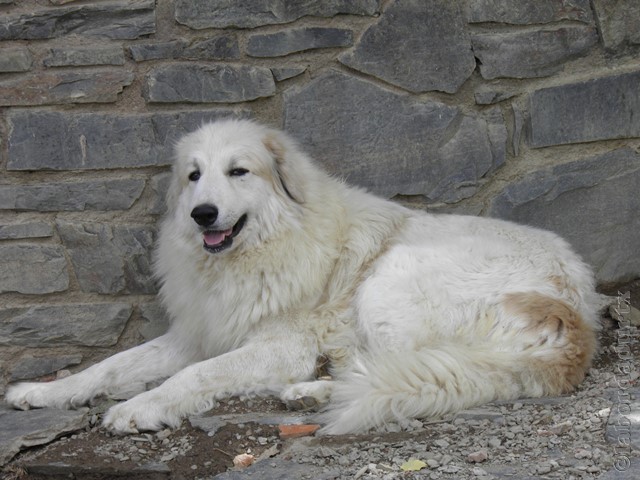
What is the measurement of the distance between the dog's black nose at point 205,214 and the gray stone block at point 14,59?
1.28m

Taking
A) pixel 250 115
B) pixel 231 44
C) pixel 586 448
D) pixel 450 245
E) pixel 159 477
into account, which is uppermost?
pixel 231 44

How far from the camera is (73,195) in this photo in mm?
4812

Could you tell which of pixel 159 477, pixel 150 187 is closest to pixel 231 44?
pixel 150 187

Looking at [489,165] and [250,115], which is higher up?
[250,115]

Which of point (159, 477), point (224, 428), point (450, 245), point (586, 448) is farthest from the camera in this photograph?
point (450, 245)

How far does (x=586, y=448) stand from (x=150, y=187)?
2.80 m

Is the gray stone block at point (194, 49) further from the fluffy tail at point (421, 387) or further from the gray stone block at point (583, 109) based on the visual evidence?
the fluffy tail at point (421, 387)

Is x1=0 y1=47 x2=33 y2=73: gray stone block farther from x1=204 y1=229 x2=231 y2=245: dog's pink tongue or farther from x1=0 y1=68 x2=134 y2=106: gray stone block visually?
x1=204 y1=229 x2=231 y2=245: dog's pink tongue

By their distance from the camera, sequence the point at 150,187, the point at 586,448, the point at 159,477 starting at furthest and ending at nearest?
the point at 150,187 → the point at 159,477 → the point at 586,448

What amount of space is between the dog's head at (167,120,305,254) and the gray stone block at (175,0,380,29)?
0.56 metres

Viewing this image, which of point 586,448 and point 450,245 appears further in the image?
point 450,245

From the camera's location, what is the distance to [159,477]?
11.9 ft

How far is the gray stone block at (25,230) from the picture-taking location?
4.77 m

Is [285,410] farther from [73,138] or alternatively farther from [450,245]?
[73,138]
